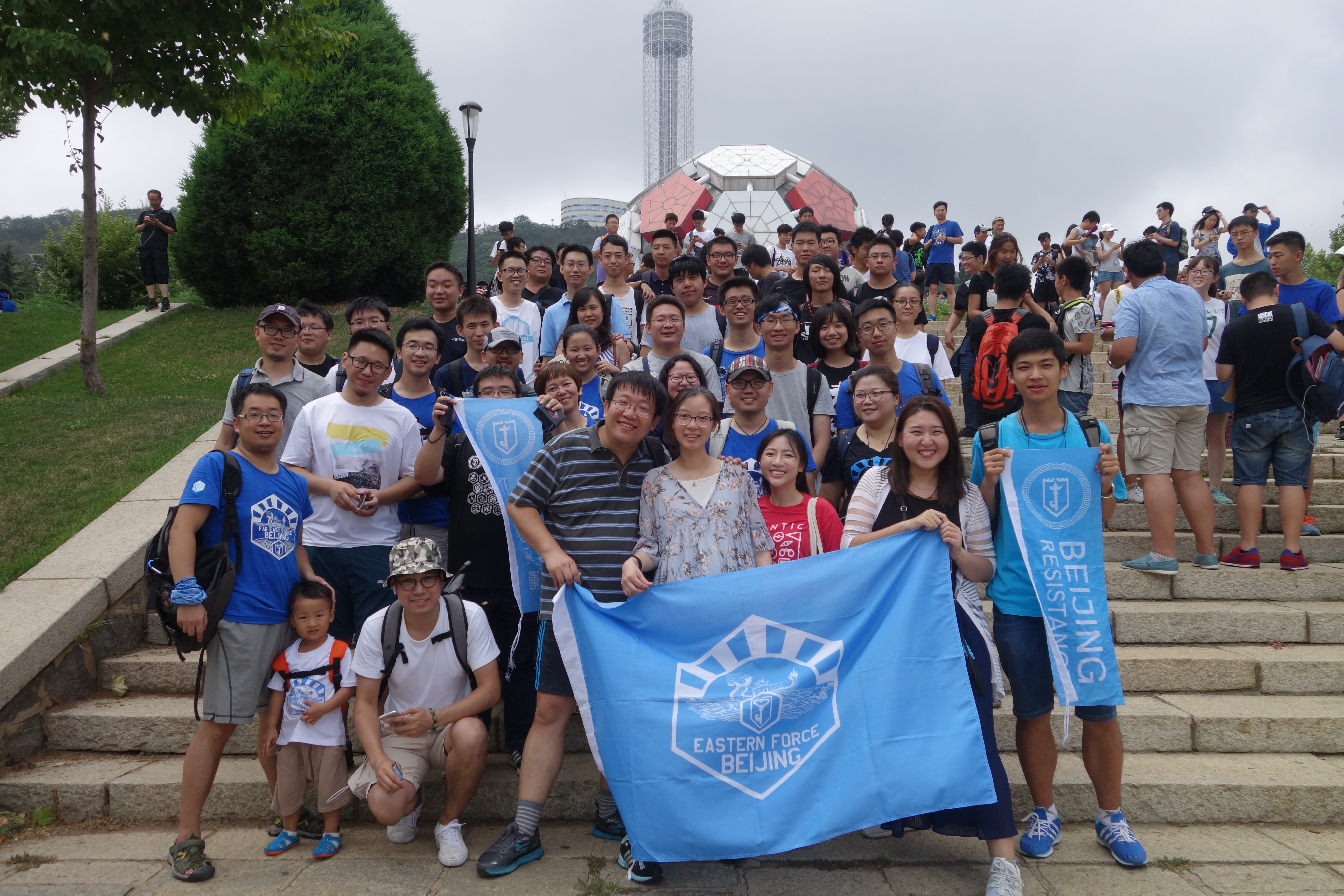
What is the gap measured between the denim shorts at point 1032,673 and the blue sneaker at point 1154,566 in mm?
2304

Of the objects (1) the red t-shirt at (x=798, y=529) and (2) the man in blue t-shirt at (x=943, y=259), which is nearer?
(1) the red t-shirt at (x=798, y=529)

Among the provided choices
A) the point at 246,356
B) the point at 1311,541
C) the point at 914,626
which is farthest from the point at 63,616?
the point at 246,356

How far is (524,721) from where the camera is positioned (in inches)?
165

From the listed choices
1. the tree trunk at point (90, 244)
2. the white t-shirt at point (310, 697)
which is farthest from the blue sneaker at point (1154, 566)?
the tree trunk at point (90, 244)

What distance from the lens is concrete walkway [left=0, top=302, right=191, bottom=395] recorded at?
411 inches

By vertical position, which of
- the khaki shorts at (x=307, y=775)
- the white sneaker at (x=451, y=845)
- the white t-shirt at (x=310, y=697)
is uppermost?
the white t-shirt at (x=310, y=697)

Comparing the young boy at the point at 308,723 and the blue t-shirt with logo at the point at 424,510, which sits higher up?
the blue t-shirt with logo at the point at 424,510

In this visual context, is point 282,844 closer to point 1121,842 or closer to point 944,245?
point 1121,842

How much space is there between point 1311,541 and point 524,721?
5.72 m

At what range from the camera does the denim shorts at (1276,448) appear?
18.7 ft

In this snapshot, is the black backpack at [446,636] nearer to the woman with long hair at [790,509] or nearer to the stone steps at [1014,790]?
the stone steps at [1014,790]

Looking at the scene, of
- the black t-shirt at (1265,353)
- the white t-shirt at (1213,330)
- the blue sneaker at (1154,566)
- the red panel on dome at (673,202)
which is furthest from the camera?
the red panel on dome at (673,202)

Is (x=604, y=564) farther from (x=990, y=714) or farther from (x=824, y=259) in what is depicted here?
(x=824, y=259)

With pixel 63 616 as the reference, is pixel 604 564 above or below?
above
